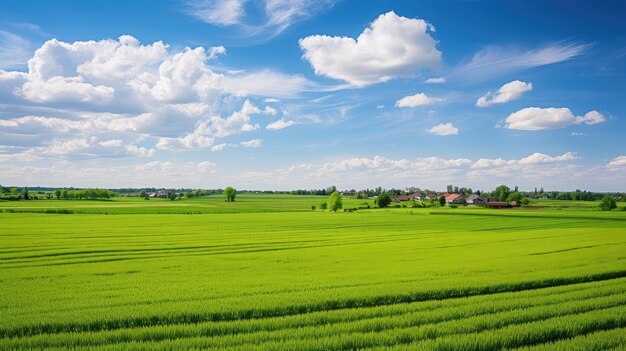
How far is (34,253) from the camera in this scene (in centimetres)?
2905

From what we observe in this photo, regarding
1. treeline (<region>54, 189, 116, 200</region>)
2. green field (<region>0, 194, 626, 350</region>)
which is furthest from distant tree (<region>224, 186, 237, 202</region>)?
green field (<region>0, 194, 626, 350</region>)

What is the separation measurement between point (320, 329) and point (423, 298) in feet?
19.5

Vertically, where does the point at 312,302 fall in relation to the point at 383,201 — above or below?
below

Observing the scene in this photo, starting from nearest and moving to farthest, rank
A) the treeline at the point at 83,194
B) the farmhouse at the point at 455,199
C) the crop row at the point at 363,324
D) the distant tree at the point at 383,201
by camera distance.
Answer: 1. the crop row at the point at 363,324
2. the distant tree at the point at 383,201
3. the farmhouse at the point at 455,199
4. the treeline at the point at 83,194

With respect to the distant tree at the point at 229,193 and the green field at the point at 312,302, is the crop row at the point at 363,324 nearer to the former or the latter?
the green field at the point at 312,302

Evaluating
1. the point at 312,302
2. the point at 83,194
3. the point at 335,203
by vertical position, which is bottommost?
the point at 312,302

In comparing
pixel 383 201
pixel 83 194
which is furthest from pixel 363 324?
pixel 83 194

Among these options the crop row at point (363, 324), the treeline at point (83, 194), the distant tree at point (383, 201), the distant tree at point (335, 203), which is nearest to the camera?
the crop row at point (363, 324)

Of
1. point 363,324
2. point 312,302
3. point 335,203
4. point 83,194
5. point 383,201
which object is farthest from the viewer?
point 83,194

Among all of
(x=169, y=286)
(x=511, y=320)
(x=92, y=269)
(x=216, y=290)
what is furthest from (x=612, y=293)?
(x=92, y=269)

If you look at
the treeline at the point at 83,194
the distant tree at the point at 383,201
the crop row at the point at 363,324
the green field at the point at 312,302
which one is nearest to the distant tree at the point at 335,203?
the distant tree at the point at 383,201

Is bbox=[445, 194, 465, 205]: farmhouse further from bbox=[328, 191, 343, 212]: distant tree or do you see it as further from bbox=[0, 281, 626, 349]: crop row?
bbox=[0, 281, 626, 349]: crop row

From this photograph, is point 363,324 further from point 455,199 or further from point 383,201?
point 455,199

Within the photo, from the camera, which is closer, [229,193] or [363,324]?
[363,324]
